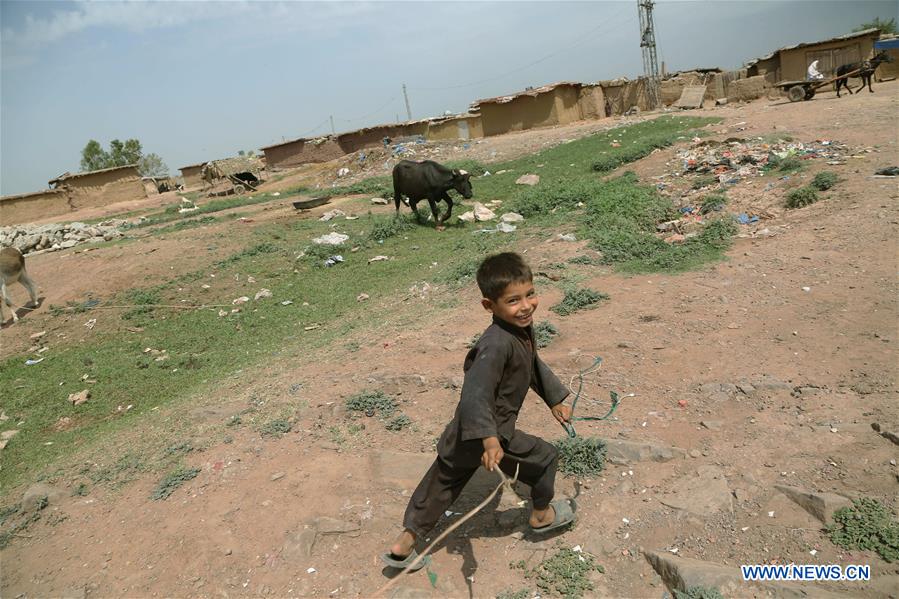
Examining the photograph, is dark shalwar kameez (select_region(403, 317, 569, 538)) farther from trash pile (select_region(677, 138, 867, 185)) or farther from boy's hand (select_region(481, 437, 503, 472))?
trash pile (select_region(677, 138, 867, 185))

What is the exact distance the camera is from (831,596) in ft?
6.80

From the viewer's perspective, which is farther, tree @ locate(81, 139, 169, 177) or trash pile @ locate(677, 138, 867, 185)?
tree @ locate(81, 139, 169, 177)

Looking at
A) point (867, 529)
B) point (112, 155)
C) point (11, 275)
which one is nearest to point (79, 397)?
point (11, 275)

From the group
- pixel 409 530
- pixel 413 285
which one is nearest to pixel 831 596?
pixel 409 530

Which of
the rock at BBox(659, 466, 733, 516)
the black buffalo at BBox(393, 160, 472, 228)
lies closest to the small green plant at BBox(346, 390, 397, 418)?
the rock at BBox(659, 466, 733, 516)

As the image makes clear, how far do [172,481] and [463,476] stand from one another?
2168mm

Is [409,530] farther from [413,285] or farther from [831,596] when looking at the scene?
[413,285]

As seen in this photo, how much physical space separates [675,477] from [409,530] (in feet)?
4.70

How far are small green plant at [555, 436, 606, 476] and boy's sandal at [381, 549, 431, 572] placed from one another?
0.96 meters

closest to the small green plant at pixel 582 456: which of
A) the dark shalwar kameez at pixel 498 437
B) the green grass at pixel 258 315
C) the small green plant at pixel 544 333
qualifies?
the dark shalwar kameez at pixel 498 437

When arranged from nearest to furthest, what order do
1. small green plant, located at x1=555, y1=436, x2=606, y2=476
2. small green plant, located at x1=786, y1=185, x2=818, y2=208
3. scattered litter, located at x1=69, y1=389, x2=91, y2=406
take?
small green plant, located at x1=555, y1=436, x2=606, y2=476 → scattered litter, located at x1=69, y1=389, x2=91, y2=406 → small green plant, located at x1=786, y1=185, x2=818, y2=208

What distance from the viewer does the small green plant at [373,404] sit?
160 inches

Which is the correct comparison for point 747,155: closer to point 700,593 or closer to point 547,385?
point 547,385

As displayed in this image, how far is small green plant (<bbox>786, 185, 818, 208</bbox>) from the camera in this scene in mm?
6812
